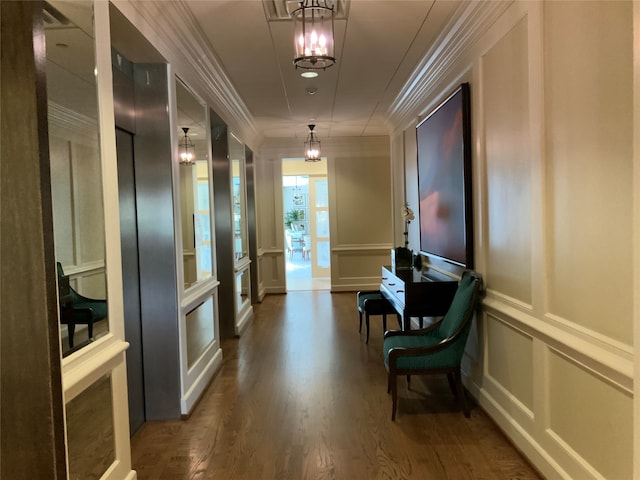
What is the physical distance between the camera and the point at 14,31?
1.19m

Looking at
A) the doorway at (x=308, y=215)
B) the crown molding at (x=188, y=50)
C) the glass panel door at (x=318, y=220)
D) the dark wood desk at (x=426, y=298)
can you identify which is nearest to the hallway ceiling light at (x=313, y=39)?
the crown molding at (x=188, y=50)

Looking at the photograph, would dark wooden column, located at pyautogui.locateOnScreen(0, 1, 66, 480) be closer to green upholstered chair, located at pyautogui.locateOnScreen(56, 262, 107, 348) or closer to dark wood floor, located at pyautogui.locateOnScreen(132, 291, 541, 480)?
green upholstered chair, located at pyautogui.locateOnScreen(56, 262, 107, 348)

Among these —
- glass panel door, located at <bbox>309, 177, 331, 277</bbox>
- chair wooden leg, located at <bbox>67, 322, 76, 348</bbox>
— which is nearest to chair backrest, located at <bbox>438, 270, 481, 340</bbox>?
chair wooden leg, located at <bbox>67, 322, 76, 348</bbox>

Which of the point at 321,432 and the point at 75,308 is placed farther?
the point at 321,432

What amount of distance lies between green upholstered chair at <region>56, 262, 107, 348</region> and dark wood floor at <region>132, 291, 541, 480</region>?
109 cm

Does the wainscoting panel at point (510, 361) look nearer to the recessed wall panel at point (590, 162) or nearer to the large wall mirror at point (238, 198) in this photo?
the recessed wall panel at point (590, 162)

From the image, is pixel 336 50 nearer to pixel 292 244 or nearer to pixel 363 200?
pixel 363 200

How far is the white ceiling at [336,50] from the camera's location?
2.93 metres

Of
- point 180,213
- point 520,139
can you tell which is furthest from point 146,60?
point 520,139

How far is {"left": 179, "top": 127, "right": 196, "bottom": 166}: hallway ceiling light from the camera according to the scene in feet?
11.2

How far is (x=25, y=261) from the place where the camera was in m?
1.21

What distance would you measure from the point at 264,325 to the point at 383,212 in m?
3.42

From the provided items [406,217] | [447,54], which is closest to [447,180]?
[447,54]

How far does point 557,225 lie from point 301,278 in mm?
8517
